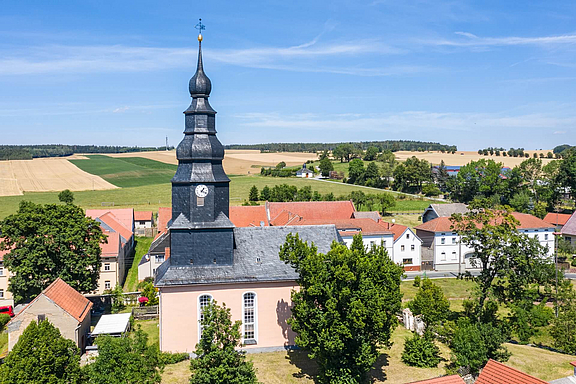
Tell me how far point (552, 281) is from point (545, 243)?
88.0 feet

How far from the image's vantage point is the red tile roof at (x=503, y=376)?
2128 centimetres

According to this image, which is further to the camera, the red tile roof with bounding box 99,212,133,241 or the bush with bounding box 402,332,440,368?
the red tile roof with bounding box 99,212,133,241

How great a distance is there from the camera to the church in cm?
3447

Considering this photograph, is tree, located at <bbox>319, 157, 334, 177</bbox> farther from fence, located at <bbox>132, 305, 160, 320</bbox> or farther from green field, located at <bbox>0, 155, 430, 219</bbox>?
fence, located at <bbox>132, 305, 160, 320</bbox>

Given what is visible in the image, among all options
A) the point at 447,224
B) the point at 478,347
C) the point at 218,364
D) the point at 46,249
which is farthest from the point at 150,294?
the point at 447,224

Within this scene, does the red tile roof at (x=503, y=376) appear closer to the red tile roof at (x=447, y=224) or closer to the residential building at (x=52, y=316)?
the residential building at (x=52, y=316)

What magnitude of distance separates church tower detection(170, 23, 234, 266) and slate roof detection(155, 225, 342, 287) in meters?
0.82

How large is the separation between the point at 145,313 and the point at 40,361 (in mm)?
19947

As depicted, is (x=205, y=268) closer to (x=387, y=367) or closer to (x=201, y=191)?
(x=201, y=191)

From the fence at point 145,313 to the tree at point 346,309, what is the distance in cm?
1907

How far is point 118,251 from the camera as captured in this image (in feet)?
179

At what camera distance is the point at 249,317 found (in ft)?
116

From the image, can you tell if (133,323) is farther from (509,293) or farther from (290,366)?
(509,293)

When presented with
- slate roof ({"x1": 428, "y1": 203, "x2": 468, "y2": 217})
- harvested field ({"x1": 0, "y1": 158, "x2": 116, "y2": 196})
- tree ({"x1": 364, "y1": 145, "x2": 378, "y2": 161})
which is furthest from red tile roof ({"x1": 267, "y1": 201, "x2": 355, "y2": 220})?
tree ({"x1": 364, "y1": 145, "x2": 378, "y2": 161})
